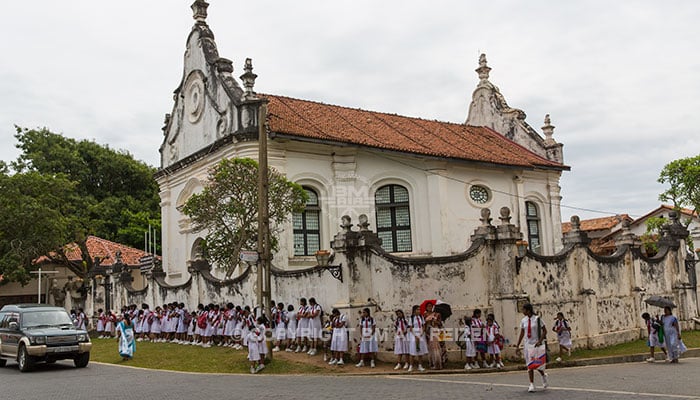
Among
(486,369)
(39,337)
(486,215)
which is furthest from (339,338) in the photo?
(39,337)

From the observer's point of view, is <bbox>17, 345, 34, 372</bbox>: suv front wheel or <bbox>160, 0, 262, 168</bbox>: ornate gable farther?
<bbox>160, 0, 262, 168</bbox>: ornate gable

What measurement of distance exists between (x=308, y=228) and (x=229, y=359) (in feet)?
29.9

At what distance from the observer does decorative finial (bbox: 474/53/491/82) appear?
3591cm

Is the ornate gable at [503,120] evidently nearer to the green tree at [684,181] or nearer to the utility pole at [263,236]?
the green tree at [684,181]

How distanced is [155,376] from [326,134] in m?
13.0

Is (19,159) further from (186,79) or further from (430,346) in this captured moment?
(430,346)

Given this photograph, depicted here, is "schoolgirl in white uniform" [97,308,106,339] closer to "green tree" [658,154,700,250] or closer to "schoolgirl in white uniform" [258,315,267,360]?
"schoolgirl in white uniform" [258,315,267,360]

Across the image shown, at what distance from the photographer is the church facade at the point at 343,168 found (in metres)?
25.0

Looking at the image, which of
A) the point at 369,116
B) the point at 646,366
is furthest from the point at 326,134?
the point at 646,366

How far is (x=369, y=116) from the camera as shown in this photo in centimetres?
3012

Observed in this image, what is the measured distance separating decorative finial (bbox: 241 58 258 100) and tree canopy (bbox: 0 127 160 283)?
11089 millimetres

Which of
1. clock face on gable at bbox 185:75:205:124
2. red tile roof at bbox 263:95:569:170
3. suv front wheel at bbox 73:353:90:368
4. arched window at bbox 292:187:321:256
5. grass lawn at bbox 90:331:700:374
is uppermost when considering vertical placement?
clock face on gable at bbox 185:75:205:124

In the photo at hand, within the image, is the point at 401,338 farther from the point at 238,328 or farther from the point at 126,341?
the point at 126,341

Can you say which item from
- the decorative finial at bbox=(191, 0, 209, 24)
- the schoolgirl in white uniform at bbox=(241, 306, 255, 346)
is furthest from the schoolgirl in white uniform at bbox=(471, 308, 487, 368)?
the decorative finial at bbox=(191, 0, 209, 24)
